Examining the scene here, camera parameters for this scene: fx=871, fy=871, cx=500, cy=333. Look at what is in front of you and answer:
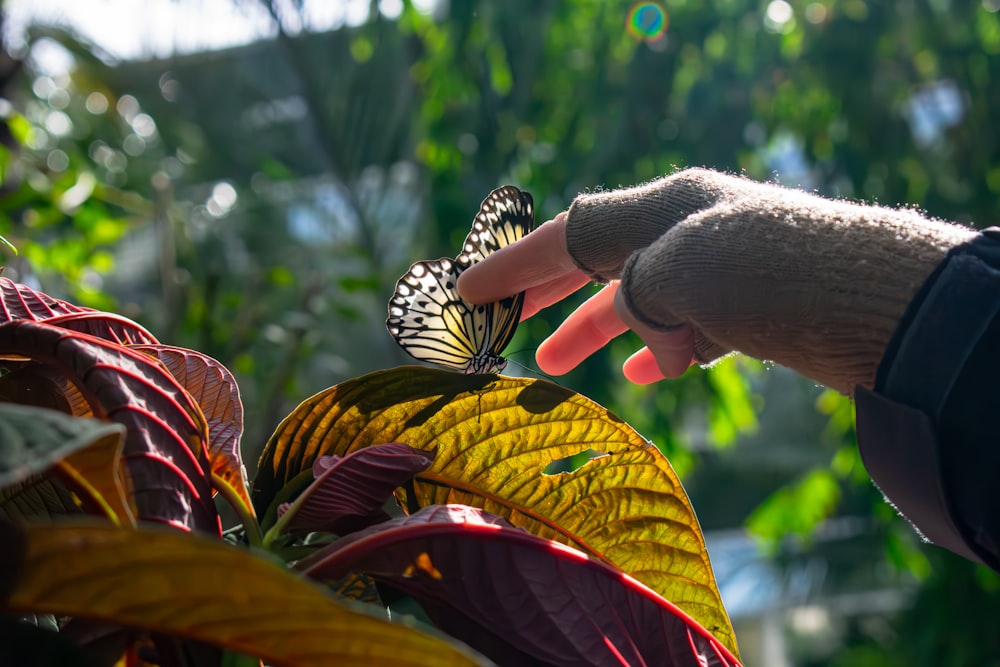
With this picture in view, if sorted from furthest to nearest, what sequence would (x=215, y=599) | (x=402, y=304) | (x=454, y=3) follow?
(x=454, y=3)
(x=402, y=304)
(x=215, y=599)

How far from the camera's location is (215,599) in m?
0.22

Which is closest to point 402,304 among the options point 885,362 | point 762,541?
point 885,362

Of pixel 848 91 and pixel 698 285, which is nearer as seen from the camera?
pixel 698 285

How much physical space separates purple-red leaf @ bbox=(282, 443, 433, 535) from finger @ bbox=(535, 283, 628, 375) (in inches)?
8.1

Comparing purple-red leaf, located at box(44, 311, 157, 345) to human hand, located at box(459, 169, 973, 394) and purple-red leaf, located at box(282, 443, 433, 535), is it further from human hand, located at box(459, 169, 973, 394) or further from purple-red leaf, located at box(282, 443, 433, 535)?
human hand, located at box(459, 169, 973, 394)

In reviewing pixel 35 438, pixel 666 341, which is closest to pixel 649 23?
pixel 666 341

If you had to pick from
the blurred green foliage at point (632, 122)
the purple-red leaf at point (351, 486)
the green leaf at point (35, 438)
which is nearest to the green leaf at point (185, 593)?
the green leaf at point (35, 438)

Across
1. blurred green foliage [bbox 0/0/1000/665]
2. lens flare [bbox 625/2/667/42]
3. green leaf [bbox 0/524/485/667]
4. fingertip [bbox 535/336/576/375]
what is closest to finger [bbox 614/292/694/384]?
fingertip [bbox 535/336/576/375]

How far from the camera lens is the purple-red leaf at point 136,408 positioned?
0.31 m

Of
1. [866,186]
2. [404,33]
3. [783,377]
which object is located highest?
[404,33]

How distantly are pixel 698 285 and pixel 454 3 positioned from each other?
2.69 metres

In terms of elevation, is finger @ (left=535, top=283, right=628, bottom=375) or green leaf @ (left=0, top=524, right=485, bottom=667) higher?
green leaf @ (left=0, top=524, right=485, bottom=667)

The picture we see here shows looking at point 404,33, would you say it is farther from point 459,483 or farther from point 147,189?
point 459,483

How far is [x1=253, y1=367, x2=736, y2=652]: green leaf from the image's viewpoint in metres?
0.41
